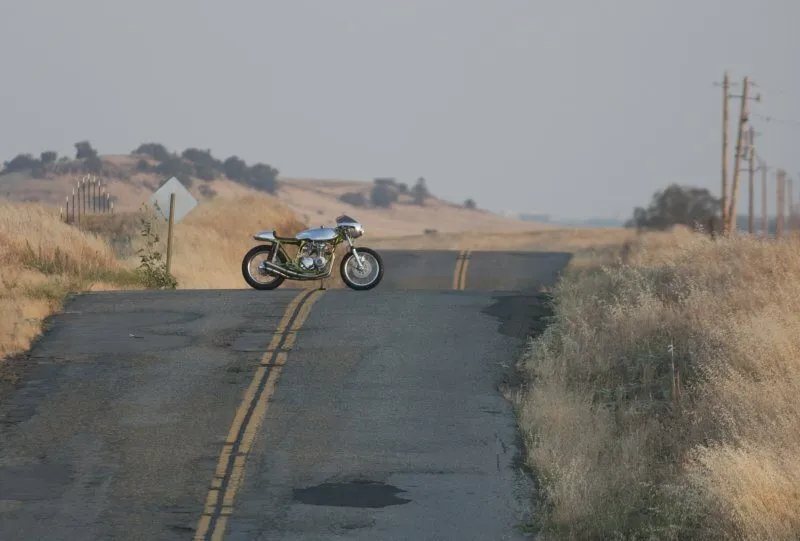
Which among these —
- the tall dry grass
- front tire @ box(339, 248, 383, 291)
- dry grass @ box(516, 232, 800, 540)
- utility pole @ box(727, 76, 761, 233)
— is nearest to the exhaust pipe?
front tire @ box(339, 248, 383, 291)

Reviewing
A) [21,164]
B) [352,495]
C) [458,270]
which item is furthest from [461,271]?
[21,164]

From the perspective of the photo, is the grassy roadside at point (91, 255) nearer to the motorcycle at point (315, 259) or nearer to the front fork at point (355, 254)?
the motorcycle at point (315, 259)

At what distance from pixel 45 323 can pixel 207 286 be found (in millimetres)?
12744

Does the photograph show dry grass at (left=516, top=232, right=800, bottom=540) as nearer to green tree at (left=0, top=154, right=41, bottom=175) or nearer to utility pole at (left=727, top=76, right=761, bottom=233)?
utility pole at (left=727, top=76, right=761, bottom=233)

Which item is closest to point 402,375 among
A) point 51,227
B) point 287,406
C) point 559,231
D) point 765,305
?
point 287,406

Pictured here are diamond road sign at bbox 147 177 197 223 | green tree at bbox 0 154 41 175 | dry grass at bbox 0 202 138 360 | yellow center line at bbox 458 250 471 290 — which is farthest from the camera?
green tree at bbox 0 154 41 175

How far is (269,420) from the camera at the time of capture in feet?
57.9

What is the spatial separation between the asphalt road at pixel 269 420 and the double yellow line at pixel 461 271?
58.4ft

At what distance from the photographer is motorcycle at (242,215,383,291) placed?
26.3 metres

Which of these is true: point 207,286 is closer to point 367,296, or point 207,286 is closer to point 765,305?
point 367,296

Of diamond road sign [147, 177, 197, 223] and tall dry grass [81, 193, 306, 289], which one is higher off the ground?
diamond road sign [147, 177, 197, 223]

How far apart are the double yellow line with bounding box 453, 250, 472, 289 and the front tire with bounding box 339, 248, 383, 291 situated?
16.5m

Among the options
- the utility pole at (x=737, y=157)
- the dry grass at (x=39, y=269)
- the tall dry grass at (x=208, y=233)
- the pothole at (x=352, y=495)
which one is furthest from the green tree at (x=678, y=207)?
the pothole at (x=352, y=495)

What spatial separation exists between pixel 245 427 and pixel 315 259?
924cm
